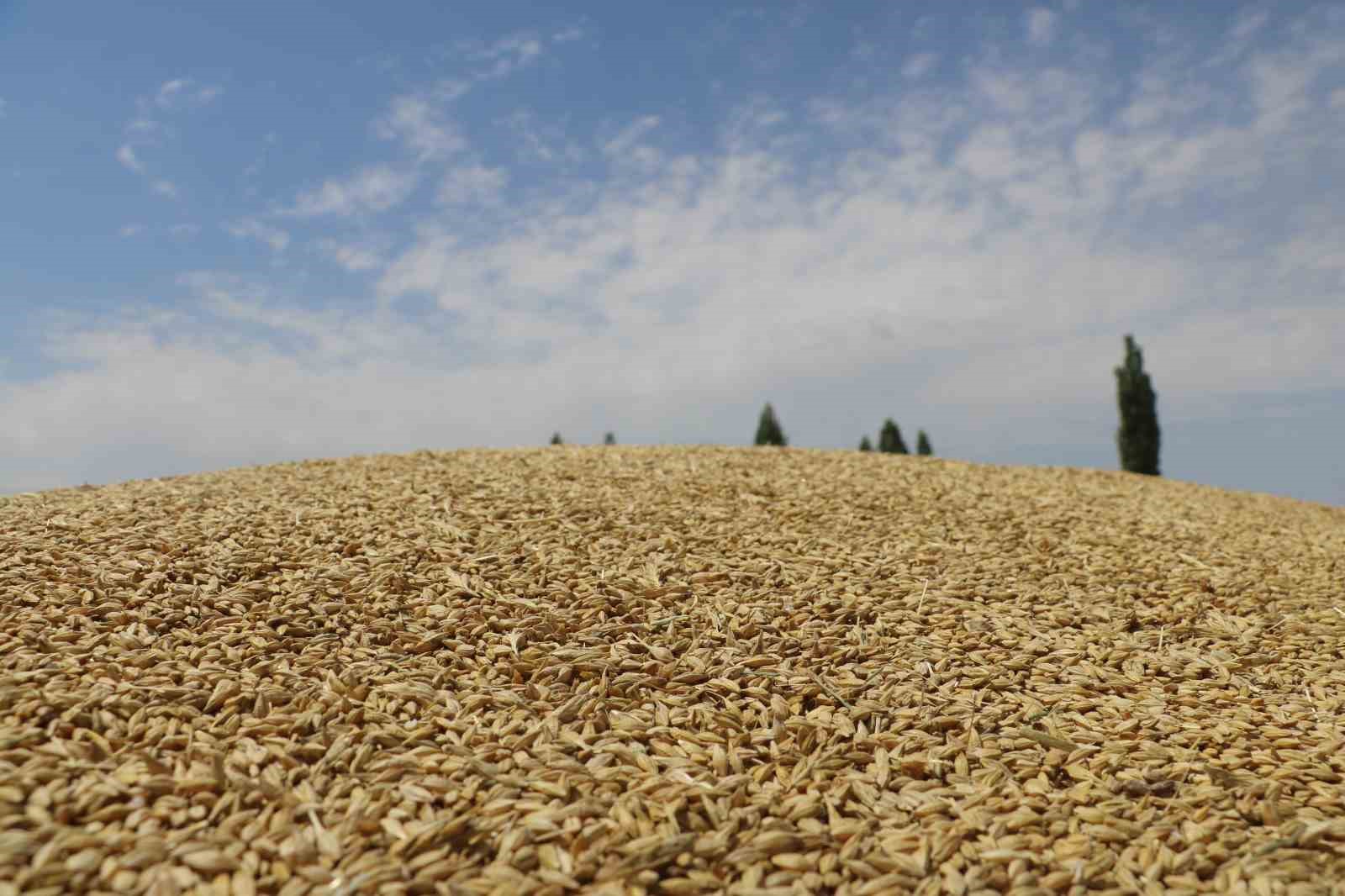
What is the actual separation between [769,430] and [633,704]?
1726 cm

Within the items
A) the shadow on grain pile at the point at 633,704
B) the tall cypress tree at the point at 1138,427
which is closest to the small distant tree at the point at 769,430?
the tall cypress tree at the point at 1138,427

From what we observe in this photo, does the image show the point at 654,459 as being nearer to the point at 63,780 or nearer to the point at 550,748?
the point at 550,748

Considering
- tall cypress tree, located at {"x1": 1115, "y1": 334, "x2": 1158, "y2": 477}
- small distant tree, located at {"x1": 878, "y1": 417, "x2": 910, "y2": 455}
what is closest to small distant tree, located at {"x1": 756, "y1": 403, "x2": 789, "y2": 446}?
small distant tree, located at {"x1": 878, "y1": 417, "x2": 910, "y2": 455}

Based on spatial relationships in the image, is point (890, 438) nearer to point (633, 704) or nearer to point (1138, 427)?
point (1138, 427)

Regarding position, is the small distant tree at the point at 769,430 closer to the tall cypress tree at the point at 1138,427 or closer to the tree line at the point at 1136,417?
the tree line at the point at 1136,417

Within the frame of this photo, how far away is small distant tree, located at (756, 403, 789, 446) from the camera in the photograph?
20.9 meters

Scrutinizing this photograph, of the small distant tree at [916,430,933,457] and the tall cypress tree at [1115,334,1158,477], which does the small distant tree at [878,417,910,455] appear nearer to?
the small distant tree at [916,430,933,457]

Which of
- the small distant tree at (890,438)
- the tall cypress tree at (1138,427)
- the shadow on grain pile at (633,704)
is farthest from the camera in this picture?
the small distant tree at (890,438)

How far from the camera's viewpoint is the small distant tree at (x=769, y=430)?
20.9 metres

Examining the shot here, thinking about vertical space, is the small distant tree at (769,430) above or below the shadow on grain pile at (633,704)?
above

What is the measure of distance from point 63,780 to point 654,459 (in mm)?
6005

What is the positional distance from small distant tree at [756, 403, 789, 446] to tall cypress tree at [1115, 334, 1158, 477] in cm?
696

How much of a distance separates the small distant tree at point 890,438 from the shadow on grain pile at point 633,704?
51.2 ft

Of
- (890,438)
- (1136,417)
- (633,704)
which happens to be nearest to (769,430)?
(890,438)
